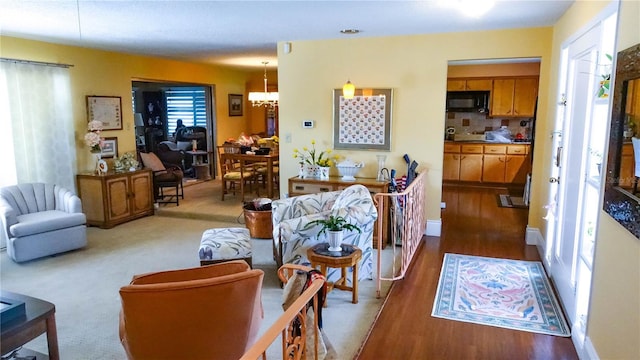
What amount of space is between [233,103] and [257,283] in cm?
752

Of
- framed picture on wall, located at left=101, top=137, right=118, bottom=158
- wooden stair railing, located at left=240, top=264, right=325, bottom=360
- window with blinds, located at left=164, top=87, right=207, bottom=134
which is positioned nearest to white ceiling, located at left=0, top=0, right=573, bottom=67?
framed picture on wall, located at left=101, top=137, right=118, bottom=158

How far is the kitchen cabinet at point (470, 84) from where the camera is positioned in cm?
801

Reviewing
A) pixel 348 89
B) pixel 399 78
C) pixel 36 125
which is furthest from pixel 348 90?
pixel 36 125

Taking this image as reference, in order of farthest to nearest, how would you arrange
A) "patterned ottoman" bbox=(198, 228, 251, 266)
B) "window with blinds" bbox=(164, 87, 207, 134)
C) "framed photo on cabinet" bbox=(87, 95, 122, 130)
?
"window with blinds" bbox=(164, 87, 207, 134) → "framed photo on cabinet" bbox=(87, 95, 122, 130) → "patterned ottoman" bbox=(198, 228, 251, 266)

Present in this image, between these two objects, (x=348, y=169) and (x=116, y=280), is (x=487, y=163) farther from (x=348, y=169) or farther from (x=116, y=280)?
(x=116, y=280)

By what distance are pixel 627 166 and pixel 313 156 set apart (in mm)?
3905

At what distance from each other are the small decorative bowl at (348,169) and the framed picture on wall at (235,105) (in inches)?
180

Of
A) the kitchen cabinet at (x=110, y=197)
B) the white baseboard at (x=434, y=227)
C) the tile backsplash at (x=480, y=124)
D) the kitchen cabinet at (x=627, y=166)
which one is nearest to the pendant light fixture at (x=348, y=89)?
the white baseboard at (x=434, y=227)

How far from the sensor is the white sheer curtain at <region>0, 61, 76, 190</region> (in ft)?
16.5

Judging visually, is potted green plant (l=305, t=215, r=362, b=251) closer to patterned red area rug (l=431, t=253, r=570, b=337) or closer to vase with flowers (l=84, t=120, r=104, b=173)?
patterned red area rug (l=431, t=253, r=570, b=337)

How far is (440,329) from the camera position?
302cm

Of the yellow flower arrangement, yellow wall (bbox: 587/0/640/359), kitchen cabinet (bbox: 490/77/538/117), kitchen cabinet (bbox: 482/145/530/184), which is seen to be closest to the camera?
yellow wall (bbox: 587/0/640/359)

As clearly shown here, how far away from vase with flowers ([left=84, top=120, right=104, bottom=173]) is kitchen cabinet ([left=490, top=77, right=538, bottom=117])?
655 centimetres

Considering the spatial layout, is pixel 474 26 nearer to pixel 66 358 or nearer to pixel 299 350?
pixel 299 350
